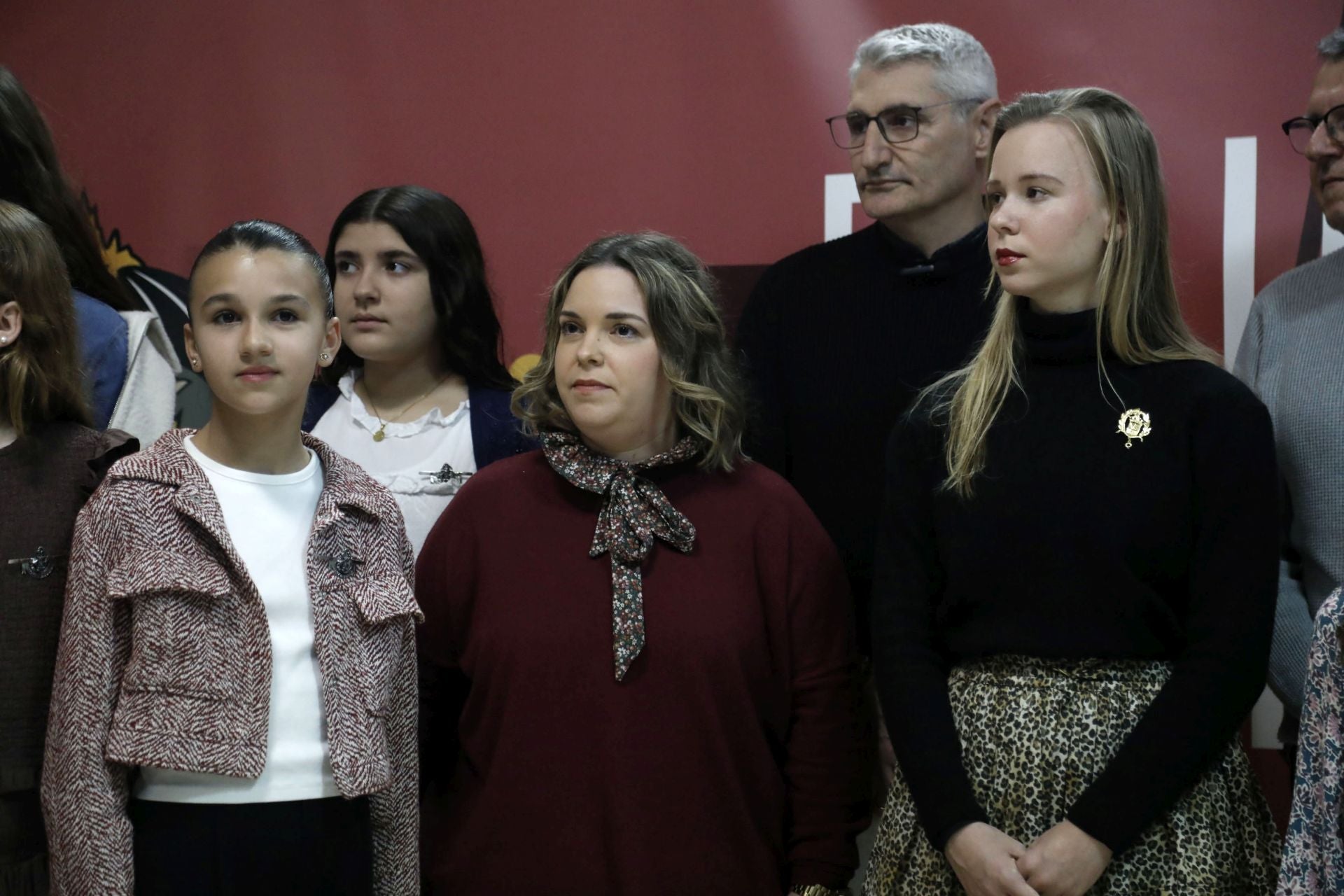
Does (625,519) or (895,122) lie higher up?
(895,122)

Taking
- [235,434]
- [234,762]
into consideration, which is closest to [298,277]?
[235,434]

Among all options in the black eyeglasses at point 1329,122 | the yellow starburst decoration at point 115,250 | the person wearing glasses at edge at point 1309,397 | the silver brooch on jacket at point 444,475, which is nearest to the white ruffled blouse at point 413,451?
the silver brooch on jacket at point 444,475

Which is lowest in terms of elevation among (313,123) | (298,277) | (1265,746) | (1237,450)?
(1265,746)

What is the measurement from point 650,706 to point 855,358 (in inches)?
Answer: 35.3

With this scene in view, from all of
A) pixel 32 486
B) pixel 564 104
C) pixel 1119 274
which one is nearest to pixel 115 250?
pixel 564 104

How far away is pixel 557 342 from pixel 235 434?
613 mm

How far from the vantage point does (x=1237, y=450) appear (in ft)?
6.30

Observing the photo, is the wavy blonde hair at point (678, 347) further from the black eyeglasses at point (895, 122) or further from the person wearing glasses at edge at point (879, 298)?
the black eyeglasses at point (895, 122)

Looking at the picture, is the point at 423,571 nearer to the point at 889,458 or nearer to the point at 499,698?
the point at 499,698

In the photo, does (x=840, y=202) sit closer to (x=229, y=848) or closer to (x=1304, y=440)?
(x=1304, y=440)

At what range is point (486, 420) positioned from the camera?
9.17 ft

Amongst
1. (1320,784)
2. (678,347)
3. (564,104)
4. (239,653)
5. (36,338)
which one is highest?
(564,104)

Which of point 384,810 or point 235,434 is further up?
point 235,434

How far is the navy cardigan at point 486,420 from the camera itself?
9.04 ft
